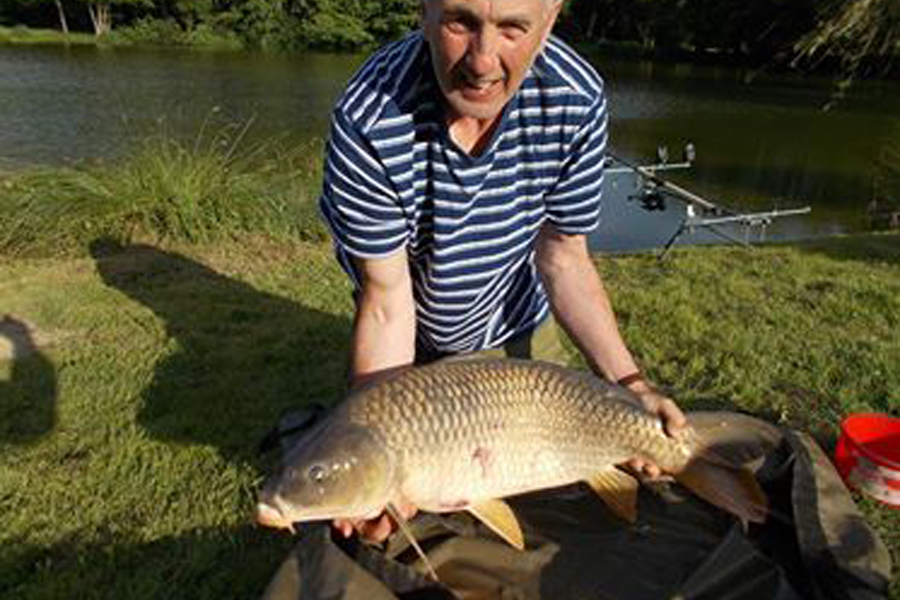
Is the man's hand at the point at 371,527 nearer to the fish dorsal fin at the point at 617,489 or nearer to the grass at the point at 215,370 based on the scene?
the fish dorsal fin at the point at 617,489

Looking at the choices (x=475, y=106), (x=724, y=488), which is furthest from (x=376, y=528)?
(x=475, y=106)

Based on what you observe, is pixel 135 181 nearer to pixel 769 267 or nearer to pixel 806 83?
pixel 769 267

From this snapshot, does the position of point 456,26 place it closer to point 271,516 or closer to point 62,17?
point 271,516

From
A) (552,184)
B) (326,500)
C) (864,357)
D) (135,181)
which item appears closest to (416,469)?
(326,500)

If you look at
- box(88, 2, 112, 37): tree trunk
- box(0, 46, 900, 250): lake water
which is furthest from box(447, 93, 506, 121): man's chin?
box(88, 2, 112, 37): tree trunk

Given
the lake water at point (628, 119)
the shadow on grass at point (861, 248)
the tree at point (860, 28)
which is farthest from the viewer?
the lake water at point (628, 119)

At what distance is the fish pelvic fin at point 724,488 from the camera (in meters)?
1.78

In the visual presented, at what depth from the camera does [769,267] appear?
16.7 feet

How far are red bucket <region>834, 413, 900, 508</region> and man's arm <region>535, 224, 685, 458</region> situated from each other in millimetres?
847

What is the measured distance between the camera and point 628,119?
18234 millimetres

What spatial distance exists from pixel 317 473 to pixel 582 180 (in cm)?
92

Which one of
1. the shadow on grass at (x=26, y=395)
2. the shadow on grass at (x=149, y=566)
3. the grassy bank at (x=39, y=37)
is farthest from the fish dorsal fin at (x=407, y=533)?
the grassy bank at (x=39, y=37)

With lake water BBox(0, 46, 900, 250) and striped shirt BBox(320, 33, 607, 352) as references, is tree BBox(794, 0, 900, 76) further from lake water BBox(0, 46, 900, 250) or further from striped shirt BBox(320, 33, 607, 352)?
striped shirt BBox(320, 33, 607, 352)

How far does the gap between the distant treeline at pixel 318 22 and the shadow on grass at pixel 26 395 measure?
105 feet
